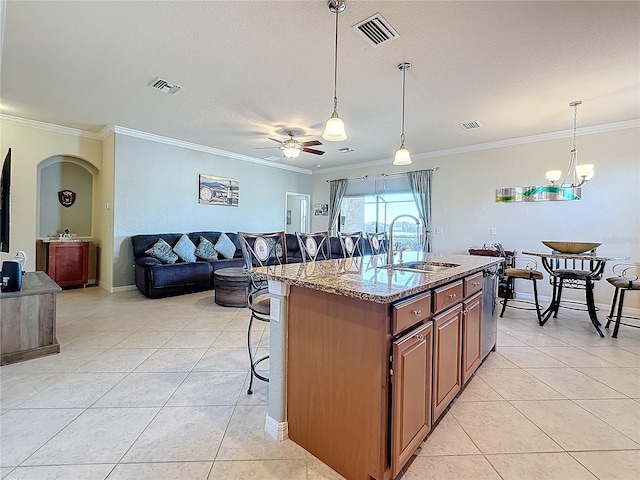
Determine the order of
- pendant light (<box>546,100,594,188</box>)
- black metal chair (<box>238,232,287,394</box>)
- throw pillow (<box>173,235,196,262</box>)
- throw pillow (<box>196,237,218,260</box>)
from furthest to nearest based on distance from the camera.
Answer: throw pillow (<box>196,237,218,260</box>), throw pillow (<box>173,235,196,262</box>), pendant light (<box>546,100,594,188</box>), black metal chair (<box>238,232,287,394</box>)

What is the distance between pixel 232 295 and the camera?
4480mm

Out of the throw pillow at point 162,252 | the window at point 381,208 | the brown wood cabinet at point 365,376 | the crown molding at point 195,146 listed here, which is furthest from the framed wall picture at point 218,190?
the brown wood cabinet at point 365,376

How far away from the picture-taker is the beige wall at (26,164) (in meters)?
4.79

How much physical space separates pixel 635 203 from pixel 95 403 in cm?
661

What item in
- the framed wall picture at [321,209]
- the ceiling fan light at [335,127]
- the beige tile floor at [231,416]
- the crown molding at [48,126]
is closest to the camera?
the beige tile floor at [231,416]

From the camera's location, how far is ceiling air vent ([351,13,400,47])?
2.32 m

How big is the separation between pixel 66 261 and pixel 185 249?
2054 millimetres

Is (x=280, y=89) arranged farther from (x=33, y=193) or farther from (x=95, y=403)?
(x=33, y=193)

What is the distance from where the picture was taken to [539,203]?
5160 millimetres

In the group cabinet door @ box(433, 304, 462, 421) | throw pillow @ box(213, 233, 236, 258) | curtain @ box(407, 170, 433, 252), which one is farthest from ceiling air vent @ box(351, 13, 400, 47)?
throw pillow @ box(213, 233, 236, 258)

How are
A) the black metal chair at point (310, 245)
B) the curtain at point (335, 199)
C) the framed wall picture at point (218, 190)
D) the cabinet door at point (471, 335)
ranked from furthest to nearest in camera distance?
the curtain at point (335, 199), the framed wall picture at point (218, 190), the black metal chair at point (310, 245), the cabinet door at point (471, 335)

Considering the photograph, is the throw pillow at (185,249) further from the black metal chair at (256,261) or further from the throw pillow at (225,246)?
the black metal chair at (256,261)

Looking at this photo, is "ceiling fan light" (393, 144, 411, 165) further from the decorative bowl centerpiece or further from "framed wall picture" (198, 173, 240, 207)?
"framed wall picture" (198, 173, 240, 207)

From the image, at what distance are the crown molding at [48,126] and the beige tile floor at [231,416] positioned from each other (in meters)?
3.76
